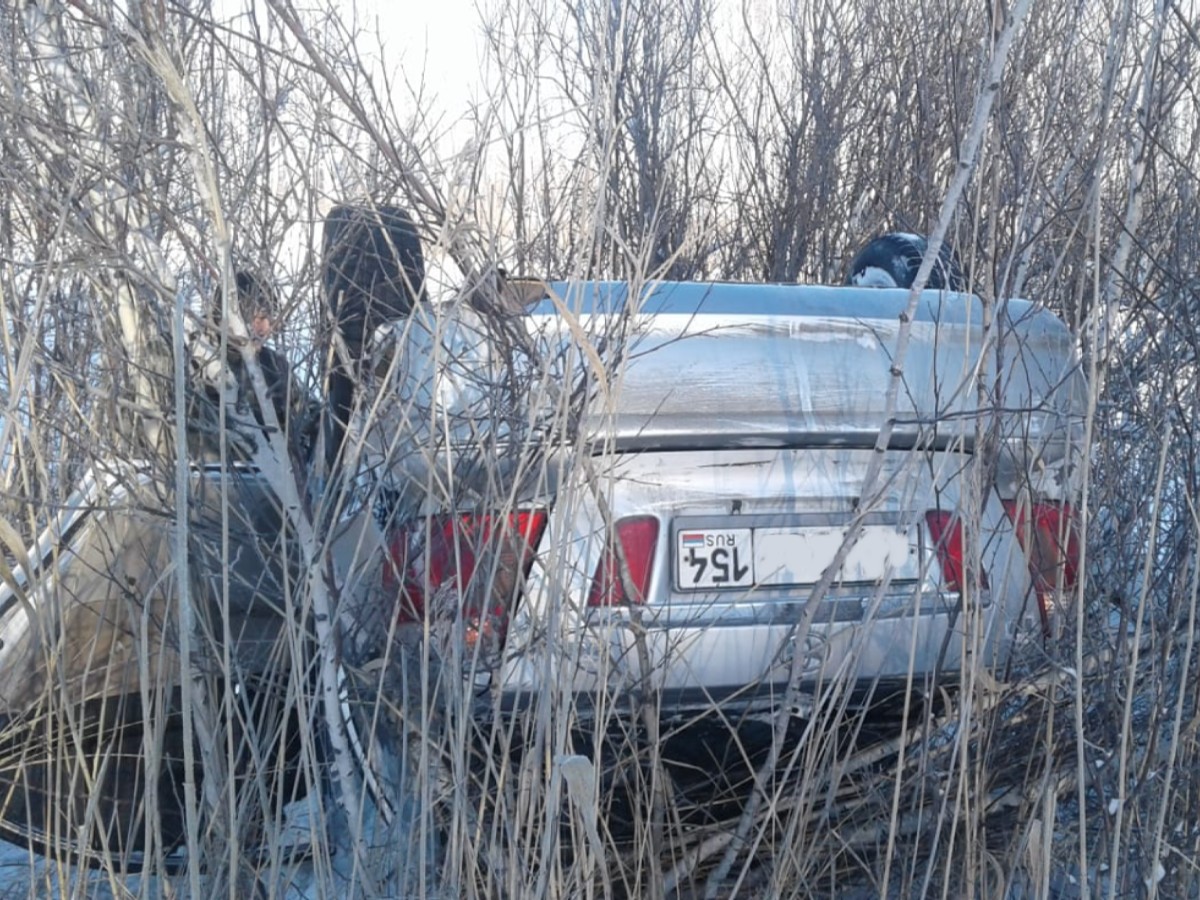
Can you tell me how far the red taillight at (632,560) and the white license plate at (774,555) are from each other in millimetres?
51

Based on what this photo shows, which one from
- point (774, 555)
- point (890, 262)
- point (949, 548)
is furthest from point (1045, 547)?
point (890, 262)

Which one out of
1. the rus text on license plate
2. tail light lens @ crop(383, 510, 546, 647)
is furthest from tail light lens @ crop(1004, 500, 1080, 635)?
tail light lens @ crop(383, 510, 546, 647)

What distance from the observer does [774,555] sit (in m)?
2.18

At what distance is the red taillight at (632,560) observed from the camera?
6.49 feet

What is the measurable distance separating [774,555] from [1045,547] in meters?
0.45

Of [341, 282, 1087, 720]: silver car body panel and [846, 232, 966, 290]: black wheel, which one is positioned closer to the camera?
[341, 282, 1087, 720]: silver car body panel

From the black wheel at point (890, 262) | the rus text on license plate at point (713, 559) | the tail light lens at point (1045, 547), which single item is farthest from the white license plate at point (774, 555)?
the black wheel at point (890, 262)

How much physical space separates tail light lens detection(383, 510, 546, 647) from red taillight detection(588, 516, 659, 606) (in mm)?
125

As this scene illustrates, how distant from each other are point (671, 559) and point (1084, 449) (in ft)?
2.27

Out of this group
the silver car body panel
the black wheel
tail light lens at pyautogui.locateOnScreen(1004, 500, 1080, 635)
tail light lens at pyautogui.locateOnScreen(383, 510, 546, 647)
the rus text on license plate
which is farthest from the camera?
the black wheel

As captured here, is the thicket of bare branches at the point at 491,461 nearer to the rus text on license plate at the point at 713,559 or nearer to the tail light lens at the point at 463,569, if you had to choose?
the tail light lens at the point at 463,569

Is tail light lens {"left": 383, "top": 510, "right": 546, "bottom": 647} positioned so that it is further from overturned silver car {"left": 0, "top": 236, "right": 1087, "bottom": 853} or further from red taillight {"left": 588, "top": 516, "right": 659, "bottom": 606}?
red taillight {"left": 588, "top": 516, "right": 659, "bottom": 606}

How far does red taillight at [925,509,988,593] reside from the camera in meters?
1.90

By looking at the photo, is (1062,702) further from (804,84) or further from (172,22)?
(804,84)
